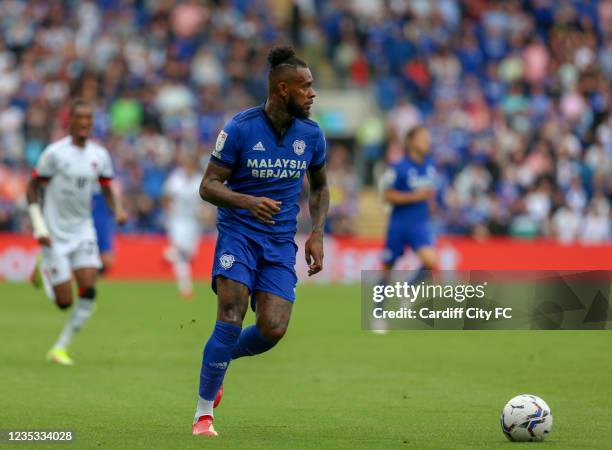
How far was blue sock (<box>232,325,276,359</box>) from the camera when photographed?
933 centimetres

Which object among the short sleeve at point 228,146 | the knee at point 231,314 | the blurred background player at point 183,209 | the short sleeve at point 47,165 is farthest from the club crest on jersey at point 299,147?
the blurred background player at point 183,209

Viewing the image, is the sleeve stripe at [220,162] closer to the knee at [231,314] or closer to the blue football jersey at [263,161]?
the blue football jersey at [263,161]

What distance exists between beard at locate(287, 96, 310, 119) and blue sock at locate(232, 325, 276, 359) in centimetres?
157

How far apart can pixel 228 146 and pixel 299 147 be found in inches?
22.7

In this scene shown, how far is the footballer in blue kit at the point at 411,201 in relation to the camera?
59.5ft

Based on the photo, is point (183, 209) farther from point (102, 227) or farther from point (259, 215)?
point (259, 215)

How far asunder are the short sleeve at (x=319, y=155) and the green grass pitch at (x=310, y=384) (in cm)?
195

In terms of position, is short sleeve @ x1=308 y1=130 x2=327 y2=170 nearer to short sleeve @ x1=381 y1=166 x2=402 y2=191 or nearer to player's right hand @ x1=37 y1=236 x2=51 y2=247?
player's right hand @ x1=37 y1=236 x2=51 y2=247

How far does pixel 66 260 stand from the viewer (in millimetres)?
14078

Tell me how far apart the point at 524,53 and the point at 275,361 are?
22178 millimetres

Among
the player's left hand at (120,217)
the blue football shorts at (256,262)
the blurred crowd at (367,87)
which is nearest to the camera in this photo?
the blue football shorts at (256,262)

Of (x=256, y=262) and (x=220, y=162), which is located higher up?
(x=220, y=162)

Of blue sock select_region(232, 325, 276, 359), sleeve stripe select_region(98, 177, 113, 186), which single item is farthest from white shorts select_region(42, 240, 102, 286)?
blue sock select_region(232, 325, 276, 359)

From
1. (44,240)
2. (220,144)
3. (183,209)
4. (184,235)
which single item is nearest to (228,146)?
(220,144)
